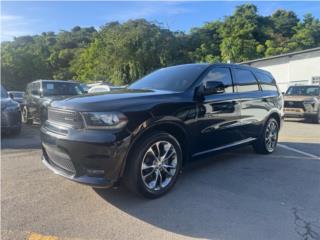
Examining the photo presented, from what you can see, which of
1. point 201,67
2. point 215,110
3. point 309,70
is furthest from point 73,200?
point 309,70

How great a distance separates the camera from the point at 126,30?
149ft

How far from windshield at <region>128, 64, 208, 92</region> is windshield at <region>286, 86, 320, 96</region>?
1038cm

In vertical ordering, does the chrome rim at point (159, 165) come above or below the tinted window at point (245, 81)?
below

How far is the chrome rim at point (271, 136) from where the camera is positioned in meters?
6.53

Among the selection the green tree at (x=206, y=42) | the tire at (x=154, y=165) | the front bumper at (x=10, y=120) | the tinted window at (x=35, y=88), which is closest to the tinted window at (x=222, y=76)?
the tire at (x=154, y=165)

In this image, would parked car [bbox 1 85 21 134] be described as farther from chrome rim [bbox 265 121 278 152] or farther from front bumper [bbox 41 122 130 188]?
chrome rim [bbox 265 121 278 152]

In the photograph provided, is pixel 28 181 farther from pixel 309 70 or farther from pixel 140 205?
pixel 309 70

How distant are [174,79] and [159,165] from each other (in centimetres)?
152

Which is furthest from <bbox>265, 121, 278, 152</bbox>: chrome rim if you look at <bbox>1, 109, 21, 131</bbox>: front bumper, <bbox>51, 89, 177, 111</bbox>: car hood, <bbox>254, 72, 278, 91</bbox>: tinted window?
<bbox>1, 109, 21, 131</bbox>: front bumper

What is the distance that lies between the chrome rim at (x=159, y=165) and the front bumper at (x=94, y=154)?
0.42 meters

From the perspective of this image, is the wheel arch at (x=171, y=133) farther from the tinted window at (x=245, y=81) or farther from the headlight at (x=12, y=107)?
the headlight at (x=12, y=107)

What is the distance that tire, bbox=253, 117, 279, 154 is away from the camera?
636 centimetres

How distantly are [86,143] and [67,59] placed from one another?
6723cm

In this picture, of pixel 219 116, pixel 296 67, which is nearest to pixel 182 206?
pixel 219 116
